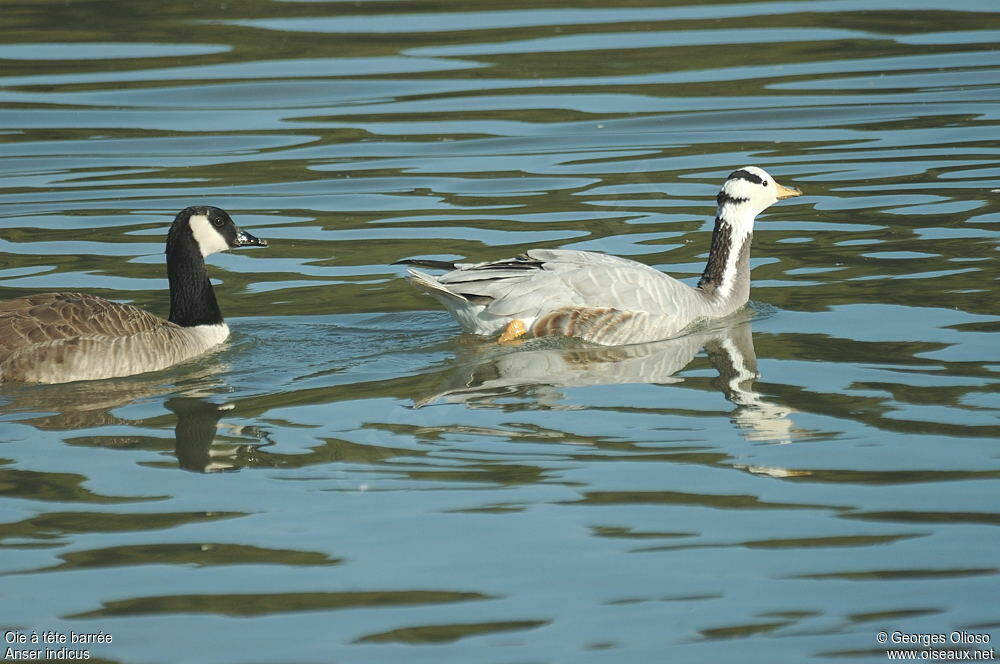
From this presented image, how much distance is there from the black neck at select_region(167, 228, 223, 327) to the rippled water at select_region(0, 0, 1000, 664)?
1.26 ft

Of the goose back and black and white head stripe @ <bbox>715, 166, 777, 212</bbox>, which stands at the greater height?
black and white head stripe @ <bbox>715, 166, 777, 212</bbox>

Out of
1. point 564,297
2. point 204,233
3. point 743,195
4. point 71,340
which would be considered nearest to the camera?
point 71,340

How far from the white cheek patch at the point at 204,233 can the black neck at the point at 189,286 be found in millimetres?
47

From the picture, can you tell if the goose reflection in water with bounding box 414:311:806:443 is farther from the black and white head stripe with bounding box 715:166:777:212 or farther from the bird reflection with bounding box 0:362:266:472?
the bird reflection with bounding box 0:362:266:472

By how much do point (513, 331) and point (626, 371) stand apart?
4.19 feet

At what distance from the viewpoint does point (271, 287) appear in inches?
→ 563

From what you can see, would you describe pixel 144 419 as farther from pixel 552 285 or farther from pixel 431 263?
pixel 552 285

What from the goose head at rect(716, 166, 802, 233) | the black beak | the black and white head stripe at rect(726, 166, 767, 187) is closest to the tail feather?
the black beak

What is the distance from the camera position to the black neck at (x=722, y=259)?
1318cm

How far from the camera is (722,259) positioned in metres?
13.3

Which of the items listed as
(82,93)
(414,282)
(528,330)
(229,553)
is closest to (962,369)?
(528,330)

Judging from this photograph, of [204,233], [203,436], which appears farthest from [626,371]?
[204,233]

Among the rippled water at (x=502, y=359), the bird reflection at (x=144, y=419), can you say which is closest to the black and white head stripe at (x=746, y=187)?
the rippled water at (x=502, y=359)

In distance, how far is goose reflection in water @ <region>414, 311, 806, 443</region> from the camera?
1020 cm
